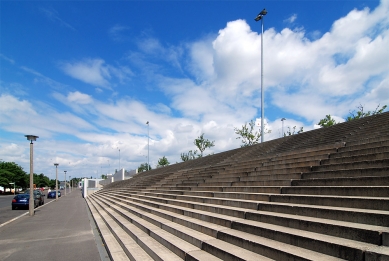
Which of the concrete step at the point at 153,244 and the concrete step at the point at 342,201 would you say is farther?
the concrete step at the point at 153,244

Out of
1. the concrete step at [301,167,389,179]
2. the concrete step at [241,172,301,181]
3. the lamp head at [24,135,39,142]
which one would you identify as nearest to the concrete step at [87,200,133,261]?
the concrete step at [241,172,301,181]

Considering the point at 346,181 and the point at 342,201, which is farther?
the point at 346,181

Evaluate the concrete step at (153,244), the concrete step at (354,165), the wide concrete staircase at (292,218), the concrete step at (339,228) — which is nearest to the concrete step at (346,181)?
the wide concrete staircase at (292,218)

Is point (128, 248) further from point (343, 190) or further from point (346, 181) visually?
point (346, 181)

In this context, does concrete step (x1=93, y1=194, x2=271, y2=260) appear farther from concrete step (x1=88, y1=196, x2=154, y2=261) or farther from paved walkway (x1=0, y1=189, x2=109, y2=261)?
paved walkway (x1=0, y1=189, x2=109, y2=261)

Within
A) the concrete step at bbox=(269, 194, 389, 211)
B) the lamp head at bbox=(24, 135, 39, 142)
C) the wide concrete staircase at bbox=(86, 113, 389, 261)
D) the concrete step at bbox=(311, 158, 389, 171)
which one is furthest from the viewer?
the lamp head at bbox=(24, 135, 39, 142)

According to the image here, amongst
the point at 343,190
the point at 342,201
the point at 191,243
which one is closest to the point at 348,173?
the point at 343,190

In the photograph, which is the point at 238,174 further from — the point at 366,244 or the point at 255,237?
the point at 366,244

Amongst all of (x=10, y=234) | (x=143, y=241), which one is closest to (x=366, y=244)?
(x=143, y=241)

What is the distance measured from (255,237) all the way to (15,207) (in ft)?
83.3

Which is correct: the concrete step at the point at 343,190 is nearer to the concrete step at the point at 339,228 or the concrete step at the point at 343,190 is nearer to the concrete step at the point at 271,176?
the concrete step at the point at 339,228

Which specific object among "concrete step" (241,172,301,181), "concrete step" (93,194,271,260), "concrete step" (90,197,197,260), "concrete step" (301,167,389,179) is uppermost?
"concrete step" (301,167,389,179)

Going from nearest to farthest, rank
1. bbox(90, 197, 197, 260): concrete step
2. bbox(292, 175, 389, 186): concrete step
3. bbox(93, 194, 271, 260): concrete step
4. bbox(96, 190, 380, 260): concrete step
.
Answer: bbox(96, 190, 380, 260): concrete step → bbox(93, 194, 271, 260): concrete step → bbox(292, 175, 389, 186): concrete step → bbox(90, 197, 197, 260): concrete step

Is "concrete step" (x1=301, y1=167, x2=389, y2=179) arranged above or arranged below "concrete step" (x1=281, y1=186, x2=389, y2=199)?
above
